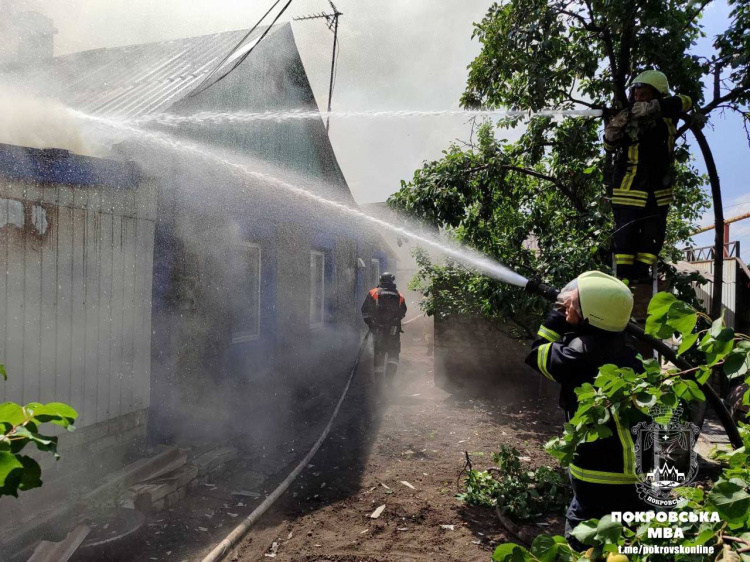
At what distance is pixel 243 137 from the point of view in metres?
8.13

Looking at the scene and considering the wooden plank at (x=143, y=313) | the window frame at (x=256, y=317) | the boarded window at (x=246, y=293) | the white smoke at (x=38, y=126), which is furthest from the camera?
the window frame at (x=256, y=317)

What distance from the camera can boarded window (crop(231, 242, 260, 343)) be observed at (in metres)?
8.11

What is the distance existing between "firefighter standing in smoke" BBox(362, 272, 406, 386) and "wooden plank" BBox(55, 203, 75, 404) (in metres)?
5.76

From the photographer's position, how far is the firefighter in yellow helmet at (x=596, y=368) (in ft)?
8.24

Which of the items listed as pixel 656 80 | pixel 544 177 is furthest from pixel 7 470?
pixel 544 177

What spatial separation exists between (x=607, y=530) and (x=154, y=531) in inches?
158

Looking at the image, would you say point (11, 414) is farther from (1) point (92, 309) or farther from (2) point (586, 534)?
(1) point (92, 309)

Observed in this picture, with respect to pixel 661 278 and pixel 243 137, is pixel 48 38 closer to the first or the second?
pixel 243 137

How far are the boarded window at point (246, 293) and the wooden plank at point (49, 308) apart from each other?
3.80 meters

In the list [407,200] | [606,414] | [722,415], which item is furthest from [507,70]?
[606,414]

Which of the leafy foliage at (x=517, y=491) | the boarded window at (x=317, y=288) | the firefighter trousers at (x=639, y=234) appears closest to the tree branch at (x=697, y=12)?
the firefighter trousers at (x=639, y=234)

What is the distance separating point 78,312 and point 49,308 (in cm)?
28

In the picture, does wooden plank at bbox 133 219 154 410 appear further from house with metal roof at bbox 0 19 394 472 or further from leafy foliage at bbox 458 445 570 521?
leafy foliage at bbox 458 445 570 521

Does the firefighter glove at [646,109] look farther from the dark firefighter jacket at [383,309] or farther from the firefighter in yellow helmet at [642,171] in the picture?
the dark firefighter jacket at [383,309]
